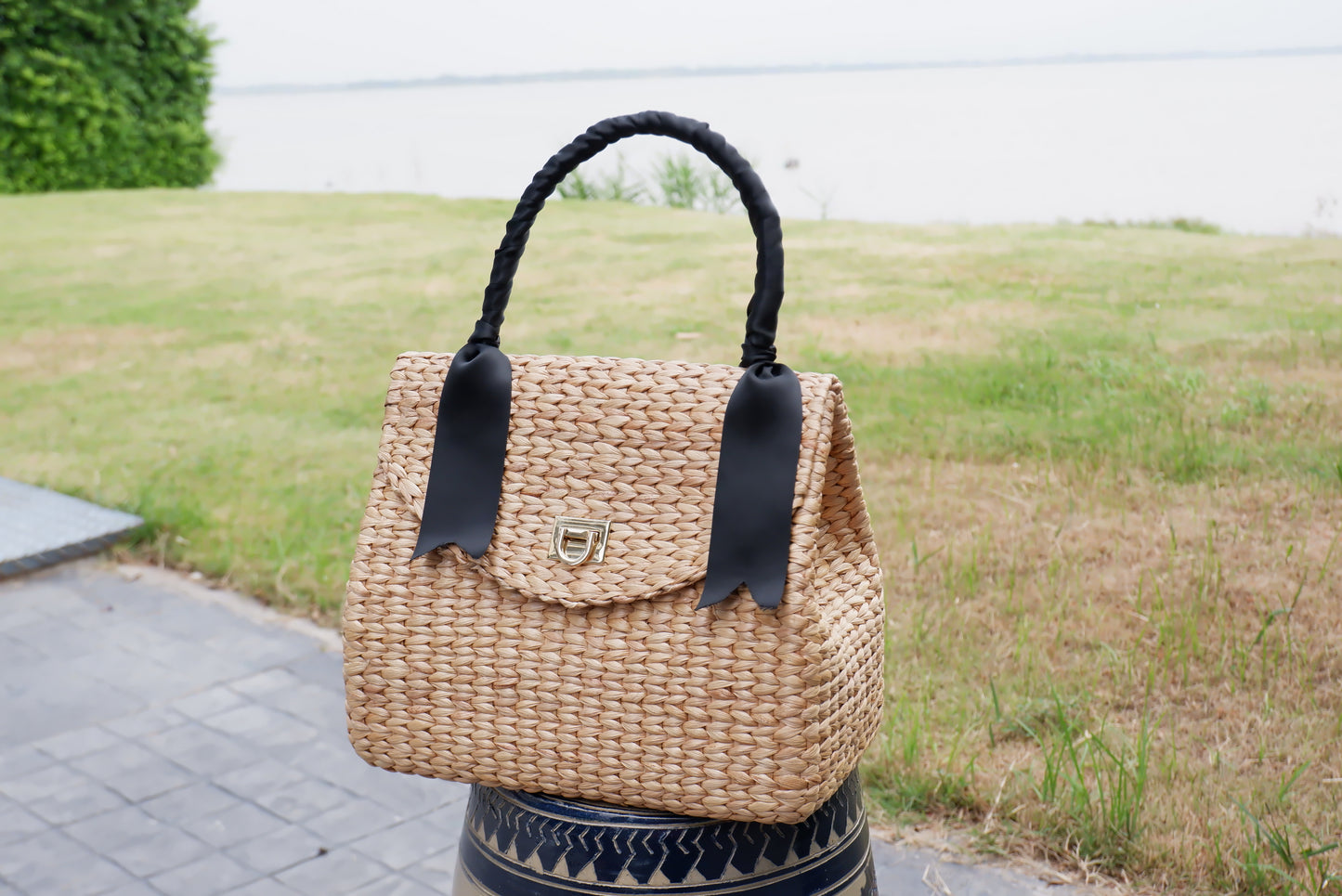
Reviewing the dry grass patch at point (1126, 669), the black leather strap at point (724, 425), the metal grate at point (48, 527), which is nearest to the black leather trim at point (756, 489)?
the black leather strap at point (724, 425)

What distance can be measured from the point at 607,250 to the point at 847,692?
8421 mm

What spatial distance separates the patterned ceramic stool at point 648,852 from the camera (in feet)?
5.11

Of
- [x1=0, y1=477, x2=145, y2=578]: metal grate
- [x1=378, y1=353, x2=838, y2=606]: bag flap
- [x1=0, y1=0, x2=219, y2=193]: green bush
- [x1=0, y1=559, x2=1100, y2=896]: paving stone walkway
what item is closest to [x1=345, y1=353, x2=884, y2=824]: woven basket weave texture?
[x1=378, y1=353, x2=838, y2=606]: bag flap

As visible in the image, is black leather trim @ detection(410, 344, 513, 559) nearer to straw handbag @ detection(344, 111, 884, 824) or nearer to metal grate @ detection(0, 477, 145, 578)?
straw handbag @ detection(344, 111, 884, 824)

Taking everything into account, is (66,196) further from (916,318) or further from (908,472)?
(908,472)

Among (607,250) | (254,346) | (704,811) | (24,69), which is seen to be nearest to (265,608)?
(704,811)

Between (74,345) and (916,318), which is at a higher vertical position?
(916,318)

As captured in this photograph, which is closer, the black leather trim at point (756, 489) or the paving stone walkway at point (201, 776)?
the black leather trim at point (756, 489)

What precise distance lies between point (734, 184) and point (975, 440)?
3689 mm

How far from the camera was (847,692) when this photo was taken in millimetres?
1587

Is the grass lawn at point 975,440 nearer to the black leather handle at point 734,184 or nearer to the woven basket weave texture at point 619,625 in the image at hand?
the woven basket weave texture at point 619,625

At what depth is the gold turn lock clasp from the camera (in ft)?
5.06

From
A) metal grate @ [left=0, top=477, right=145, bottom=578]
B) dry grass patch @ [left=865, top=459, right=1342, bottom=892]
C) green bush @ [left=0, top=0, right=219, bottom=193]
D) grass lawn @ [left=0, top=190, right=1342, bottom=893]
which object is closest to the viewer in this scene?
dry grass patch @ [left=865, top=459, right=1342, bottom=892]

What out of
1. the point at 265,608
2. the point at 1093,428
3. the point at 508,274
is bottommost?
the point at 265,608
